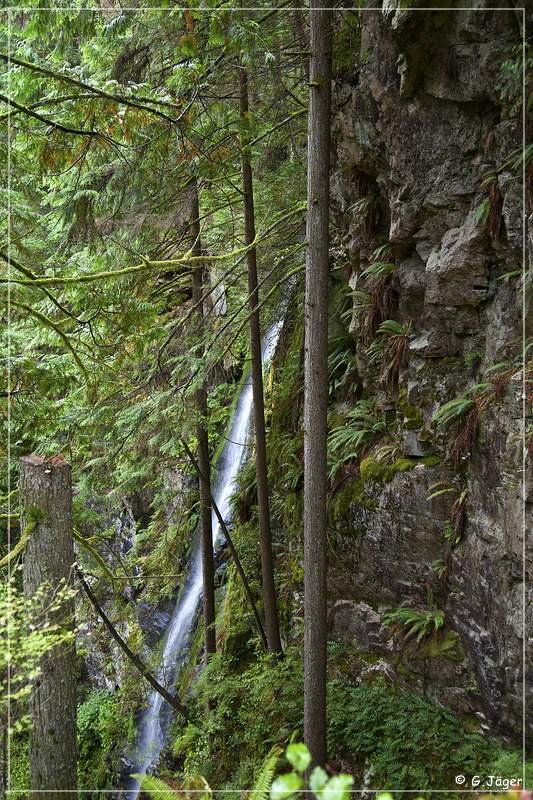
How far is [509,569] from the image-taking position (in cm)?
562

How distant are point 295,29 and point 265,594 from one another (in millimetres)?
7858

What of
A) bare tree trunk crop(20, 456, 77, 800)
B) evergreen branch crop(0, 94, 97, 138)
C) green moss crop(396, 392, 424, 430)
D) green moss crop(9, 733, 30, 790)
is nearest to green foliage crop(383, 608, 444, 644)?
green moss crop(396, 392, 424, 430)

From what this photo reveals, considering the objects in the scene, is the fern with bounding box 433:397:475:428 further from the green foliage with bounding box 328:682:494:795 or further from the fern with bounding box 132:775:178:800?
the fern with bounding box 132:775:178:800

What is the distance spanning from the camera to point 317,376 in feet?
20.2

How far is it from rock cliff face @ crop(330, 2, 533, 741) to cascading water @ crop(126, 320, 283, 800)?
3.41m

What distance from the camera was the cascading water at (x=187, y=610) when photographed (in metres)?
10.6

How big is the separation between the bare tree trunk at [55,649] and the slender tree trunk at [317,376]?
2.42 m

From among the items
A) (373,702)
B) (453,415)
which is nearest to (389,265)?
(453,415)

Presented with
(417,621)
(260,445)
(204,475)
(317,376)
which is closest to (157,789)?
(417,621)

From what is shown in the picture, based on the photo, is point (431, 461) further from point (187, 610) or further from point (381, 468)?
point (187, 610)

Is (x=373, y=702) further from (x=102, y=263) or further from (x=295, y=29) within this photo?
(x=295, y=29)

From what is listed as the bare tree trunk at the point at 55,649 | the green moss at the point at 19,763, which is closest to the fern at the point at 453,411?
the bare tree trunk at the point at 55,649

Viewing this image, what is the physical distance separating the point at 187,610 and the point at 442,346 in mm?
7720

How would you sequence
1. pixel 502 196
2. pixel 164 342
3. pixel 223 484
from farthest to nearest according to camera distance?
pixel 223 484 < pixel 164 342 < pixel 502 196
